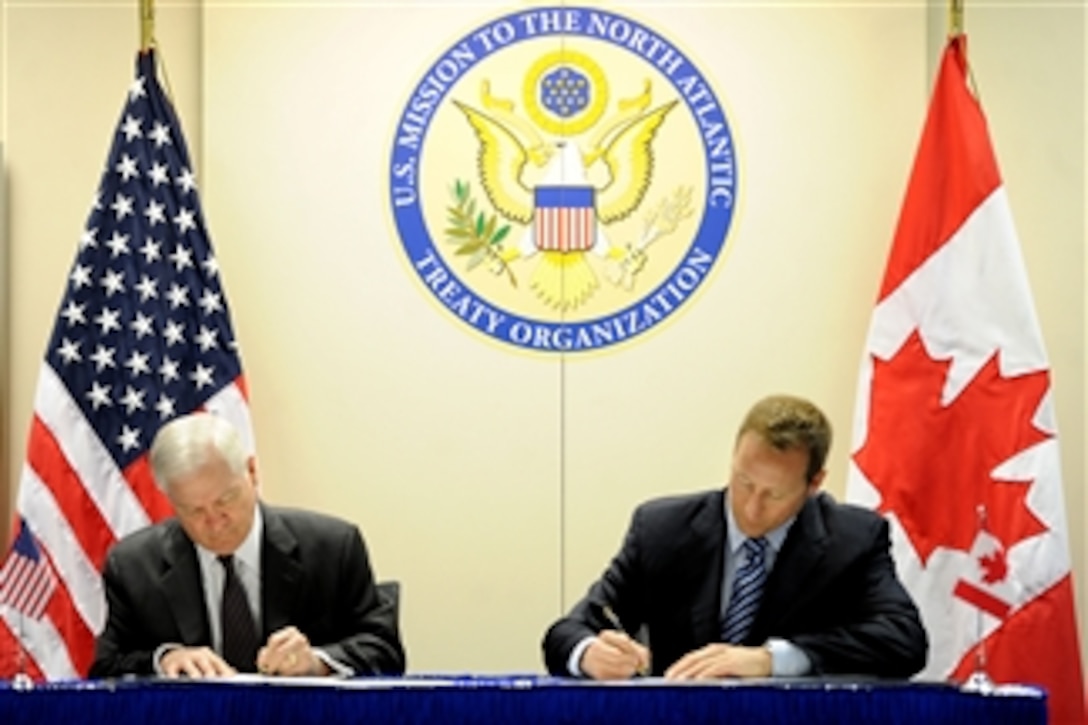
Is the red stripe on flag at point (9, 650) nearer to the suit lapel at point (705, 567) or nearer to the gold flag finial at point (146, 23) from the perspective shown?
the gold flag finial at point (146, 23)

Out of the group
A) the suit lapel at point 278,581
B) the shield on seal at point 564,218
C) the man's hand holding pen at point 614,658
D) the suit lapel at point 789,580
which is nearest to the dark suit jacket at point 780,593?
the suit lapel at point 789,580

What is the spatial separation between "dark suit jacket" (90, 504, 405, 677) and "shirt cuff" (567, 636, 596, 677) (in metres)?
0.43

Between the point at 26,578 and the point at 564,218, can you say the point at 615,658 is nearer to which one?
the point at 564,218

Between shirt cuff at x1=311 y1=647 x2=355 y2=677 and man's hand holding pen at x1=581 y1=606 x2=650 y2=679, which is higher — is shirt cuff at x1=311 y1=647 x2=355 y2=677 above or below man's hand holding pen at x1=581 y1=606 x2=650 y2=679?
below

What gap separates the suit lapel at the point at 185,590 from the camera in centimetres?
326

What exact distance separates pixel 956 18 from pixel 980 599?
166 cm

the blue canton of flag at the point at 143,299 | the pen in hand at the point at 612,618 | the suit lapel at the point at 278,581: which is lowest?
the pen in hand at the point at 612,618

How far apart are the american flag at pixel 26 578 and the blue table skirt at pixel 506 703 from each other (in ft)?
5.94

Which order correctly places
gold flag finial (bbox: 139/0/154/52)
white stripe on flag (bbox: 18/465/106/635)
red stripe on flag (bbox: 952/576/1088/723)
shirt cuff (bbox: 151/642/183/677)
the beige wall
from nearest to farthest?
1. shirt cuff (bbox: 151/642/183/677)
2. red stripe on flag (bbox: 952/576/1088/723)
3. white stripe on flag (bbox: 18/465/106/635)
4. gold flag finial (bbox: 139/0/154/52)
5. the beige wall

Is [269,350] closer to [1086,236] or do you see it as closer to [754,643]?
[754,643]

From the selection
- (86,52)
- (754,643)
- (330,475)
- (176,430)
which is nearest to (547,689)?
(754,643)

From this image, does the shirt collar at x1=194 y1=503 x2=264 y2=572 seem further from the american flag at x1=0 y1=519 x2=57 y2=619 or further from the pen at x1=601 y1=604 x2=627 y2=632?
the american flag at x1=0 y1=519 x2=57 y2=619

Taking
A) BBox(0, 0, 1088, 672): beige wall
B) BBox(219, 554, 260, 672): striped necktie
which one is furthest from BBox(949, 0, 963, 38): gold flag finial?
BBox(219, 554, 260, 672): striped necktie

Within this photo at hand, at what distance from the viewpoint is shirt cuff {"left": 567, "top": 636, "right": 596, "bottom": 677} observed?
121 inches
